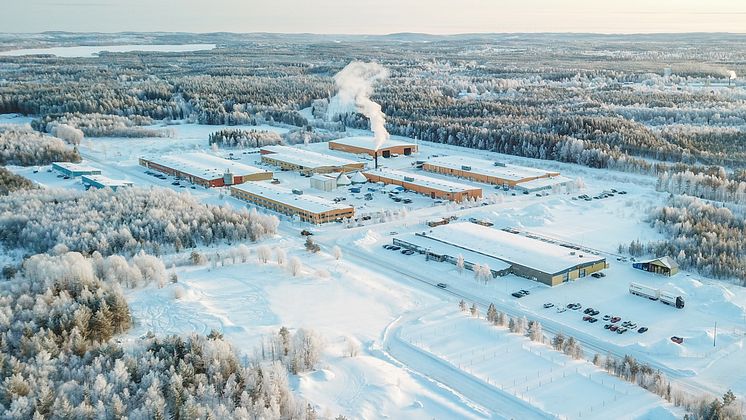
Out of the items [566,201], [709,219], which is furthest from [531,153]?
[709,219]

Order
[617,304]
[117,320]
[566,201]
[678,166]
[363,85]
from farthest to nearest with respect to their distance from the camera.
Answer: [363,85] → [678,166] → [566,201] → [617,304] → [117,320]

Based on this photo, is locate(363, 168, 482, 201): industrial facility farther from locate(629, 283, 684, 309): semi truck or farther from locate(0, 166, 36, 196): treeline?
locate(0, 166, 36, 196): treeline

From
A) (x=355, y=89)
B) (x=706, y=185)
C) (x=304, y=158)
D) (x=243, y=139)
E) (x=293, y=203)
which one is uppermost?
(x=355, y=89)

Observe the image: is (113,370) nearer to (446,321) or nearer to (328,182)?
(446,321)

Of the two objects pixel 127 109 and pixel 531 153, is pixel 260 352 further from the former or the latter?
pixel 127 109

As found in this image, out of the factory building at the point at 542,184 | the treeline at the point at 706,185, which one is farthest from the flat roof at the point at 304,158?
the treeline at the point at 706,185

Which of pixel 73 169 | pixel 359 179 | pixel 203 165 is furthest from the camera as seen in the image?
pixel 203 165

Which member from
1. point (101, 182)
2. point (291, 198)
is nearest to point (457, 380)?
point (291, 198)
